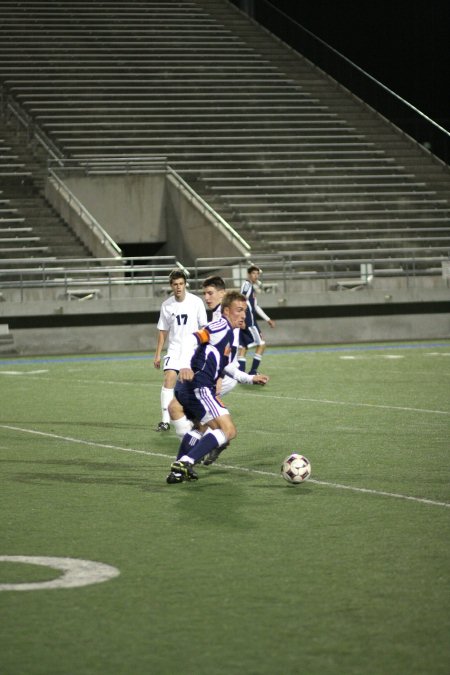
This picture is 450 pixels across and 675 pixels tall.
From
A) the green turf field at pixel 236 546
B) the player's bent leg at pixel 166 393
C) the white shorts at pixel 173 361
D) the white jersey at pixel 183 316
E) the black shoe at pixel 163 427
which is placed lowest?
the green turf field at pixel 236 546

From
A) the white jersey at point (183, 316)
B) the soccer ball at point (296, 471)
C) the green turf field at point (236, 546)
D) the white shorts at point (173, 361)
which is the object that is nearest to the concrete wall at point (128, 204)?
the green turf field at point (236, 546)

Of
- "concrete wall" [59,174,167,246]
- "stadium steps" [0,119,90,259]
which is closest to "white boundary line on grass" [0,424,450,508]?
"stadium steps" [0,119,90,259]

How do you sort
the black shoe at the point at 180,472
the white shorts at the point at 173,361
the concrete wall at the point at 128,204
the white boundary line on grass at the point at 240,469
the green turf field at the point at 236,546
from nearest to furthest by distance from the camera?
the green turf field at the point at 236,546 → the white boundary line on grass at the point at 240,469 → the black shoe at the point at 180,472 → the white shorts at the point at 173,361 → the concrete wall at the point at 128,204

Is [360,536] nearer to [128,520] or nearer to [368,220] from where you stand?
[128,520]

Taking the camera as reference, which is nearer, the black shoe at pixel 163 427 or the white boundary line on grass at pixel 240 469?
the white boundary line on grass at pixel 240 469

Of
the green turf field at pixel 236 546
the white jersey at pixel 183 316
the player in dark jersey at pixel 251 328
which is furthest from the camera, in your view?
the player in dark jersey at pixel 251 328

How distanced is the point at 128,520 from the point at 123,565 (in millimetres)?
1288

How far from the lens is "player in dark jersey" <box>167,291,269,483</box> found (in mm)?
8562

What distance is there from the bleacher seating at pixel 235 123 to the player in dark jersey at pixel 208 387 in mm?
19900

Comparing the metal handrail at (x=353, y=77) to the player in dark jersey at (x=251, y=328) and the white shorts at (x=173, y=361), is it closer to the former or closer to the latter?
the player in dark jersey at (x=251, y=328)

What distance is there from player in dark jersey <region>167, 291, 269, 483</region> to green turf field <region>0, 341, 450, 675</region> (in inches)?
10.6

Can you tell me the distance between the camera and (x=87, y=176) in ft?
104

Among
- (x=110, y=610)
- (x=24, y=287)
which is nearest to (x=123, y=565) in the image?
(x=110, y=610)

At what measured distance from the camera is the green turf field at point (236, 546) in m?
4.66
